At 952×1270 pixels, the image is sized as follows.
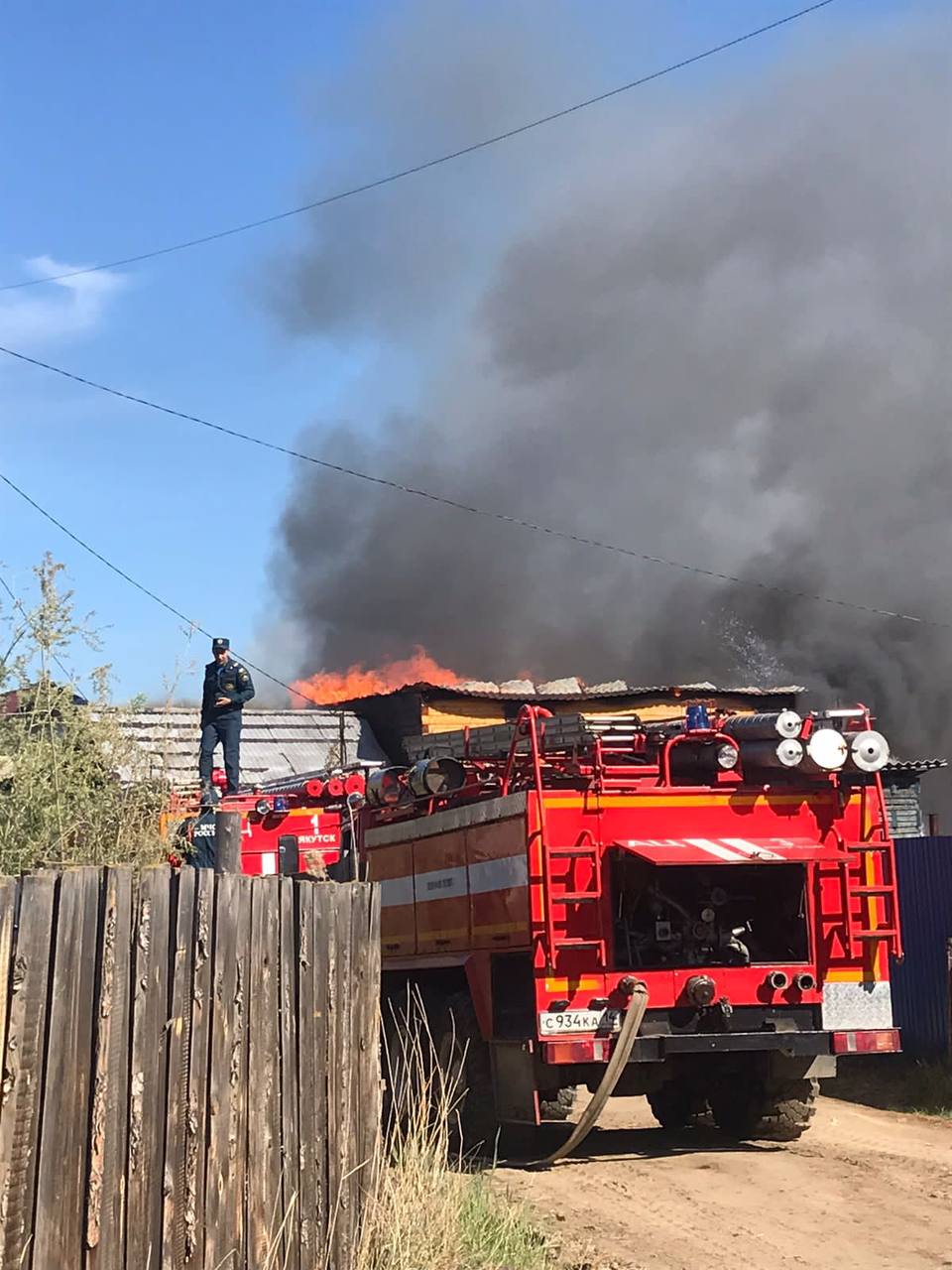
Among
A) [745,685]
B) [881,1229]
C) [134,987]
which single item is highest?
[745,685]

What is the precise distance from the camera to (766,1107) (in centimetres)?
1100

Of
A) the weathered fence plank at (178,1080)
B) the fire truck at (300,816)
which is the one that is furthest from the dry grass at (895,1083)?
the weathered fence plank at (178,1080)

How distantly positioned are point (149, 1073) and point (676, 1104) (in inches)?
306

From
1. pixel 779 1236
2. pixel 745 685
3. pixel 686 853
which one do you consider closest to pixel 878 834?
pixel 686 853

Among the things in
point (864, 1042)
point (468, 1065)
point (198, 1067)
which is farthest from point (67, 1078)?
point (864, 1042)

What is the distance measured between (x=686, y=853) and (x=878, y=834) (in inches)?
61.1

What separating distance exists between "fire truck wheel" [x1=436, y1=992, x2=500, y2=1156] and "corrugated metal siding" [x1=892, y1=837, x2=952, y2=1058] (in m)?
6.55

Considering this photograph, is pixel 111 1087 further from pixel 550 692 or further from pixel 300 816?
pixel 550 692

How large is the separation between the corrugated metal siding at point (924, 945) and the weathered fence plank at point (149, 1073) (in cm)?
1183

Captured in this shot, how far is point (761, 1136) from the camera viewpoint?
11195 millimetres

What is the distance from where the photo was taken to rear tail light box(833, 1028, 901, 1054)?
10.2 meters

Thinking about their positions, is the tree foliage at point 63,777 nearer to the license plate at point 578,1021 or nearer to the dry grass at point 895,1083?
the license plate at point 578,1021

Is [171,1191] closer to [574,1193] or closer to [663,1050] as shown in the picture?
[574,1193]

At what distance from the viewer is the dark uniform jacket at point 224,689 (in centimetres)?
1620
